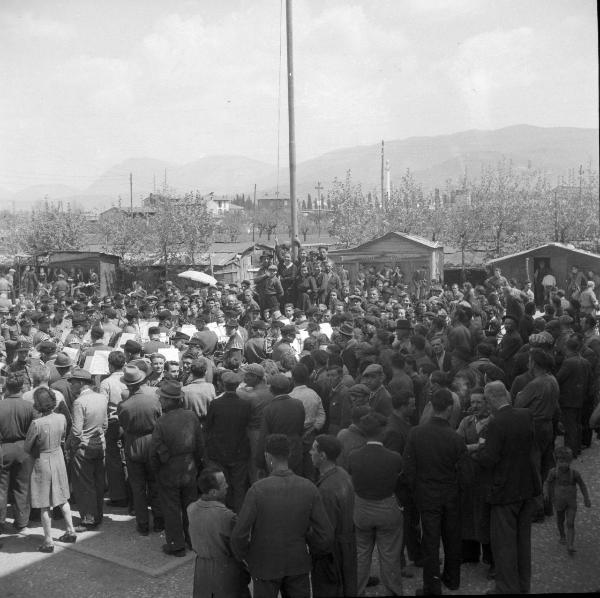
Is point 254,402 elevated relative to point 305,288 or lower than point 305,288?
lower

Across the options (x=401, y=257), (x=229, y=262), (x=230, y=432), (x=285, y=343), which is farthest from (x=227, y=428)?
(x=229, y=262)

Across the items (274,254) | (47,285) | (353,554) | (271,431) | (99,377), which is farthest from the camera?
(47,285)

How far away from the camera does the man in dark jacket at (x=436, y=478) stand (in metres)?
6.11

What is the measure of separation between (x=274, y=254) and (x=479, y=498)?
45.2ft

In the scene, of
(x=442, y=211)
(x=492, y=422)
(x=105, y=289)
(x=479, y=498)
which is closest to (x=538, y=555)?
(x=479, y=498)

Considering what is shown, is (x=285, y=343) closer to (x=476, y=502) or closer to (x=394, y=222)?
(x=476, y=502)

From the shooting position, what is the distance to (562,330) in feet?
35.2

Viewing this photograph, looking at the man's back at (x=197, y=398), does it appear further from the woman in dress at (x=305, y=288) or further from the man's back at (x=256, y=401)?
the woman in dress at (x=305, y=288)

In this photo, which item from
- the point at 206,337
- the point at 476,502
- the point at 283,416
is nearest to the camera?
the point at 476,502

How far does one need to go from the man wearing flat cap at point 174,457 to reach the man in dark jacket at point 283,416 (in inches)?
28.3

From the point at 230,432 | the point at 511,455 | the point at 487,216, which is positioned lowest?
the point at 230,432

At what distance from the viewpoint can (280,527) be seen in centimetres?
507

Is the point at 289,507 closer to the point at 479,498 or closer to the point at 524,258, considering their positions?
the point at 479,498

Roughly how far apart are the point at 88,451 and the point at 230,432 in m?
1.67
